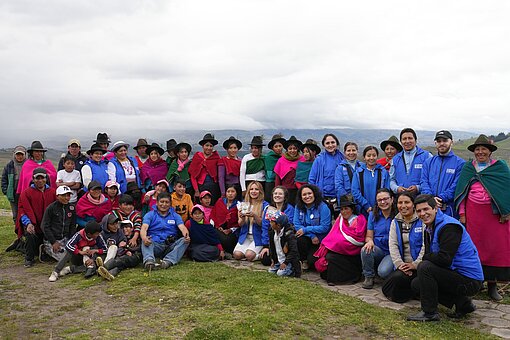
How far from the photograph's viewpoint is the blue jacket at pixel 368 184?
8273mm

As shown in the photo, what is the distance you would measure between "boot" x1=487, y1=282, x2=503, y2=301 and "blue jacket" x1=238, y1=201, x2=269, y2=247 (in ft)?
13.8

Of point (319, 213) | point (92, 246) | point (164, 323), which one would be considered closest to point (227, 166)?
point (319, 213)

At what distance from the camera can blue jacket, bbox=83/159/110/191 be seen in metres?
9.73

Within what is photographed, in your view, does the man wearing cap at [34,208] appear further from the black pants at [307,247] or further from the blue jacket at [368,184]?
the blue jacket at [368,184]

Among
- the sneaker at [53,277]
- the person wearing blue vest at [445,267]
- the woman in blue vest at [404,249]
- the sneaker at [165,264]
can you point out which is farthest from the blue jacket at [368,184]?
the sneaker at [53,277]

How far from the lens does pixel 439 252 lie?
5707 mm

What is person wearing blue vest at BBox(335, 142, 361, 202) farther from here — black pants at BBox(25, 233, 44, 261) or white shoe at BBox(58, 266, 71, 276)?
black pants at BBox(25, 233, 44, 261)

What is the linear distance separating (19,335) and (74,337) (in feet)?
2.55

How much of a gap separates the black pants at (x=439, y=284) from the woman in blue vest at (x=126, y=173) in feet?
22.7

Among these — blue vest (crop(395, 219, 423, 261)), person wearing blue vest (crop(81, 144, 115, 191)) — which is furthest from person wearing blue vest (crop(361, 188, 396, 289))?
person wearing blue vest (crop(81, 144, 115, 191))

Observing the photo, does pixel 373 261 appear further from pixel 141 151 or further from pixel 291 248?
pixel 141 151

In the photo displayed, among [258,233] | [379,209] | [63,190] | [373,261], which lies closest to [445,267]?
[373,261]

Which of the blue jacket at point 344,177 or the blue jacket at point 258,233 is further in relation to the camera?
the blue jacket at point 258,233

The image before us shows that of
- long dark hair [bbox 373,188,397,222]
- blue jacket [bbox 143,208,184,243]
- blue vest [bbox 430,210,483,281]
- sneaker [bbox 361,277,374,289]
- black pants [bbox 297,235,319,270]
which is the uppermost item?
long dark hair [bbox 373,188,397,222]
